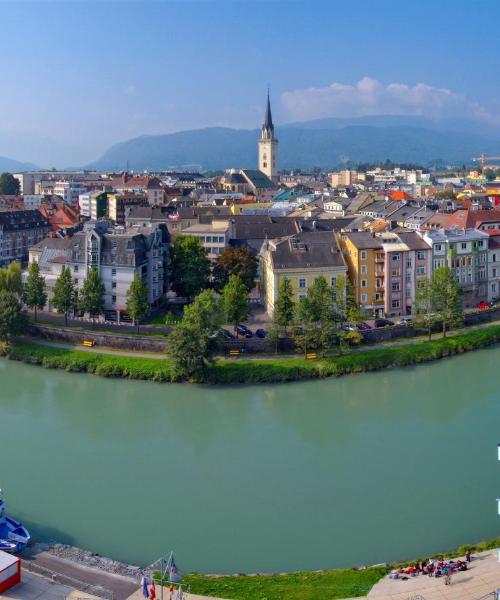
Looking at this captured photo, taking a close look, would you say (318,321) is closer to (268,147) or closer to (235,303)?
(235,303)

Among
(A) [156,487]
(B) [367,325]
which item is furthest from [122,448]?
(B) [367,325]

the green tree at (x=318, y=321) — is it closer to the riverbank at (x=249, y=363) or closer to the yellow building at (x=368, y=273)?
the riverbank at (x=249, y=363)

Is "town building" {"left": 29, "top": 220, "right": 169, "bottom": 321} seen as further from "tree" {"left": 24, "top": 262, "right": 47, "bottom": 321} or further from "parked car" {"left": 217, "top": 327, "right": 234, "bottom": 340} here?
"parked car" {"left": 217, "top": 327, "right": 234, "bottom": 340}

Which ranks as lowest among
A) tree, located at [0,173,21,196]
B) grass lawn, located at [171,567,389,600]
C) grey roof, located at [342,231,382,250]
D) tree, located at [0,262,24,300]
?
grass lawn, located at [171,567,389,600]

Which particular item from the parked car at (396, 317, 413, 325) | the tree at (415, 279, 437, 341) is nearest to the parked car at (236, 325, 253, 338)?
the parked car at (396, 317, 413, 325)

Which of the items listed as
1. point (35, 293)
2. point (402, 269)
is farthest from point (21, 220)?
point (402, 269)

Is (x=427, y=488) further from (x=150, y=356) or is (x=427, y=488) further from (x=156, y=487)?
(x=150, y=356)
